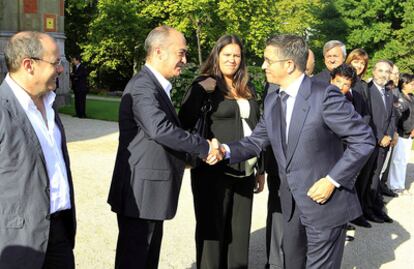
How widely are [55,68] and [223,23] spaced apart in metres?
31.9

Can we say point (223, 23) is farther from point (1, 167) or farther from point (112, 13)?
point (1, 167)

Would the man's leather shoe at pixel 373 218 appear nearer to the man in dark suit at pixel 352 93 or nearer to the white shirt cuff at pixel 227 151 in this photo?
the man in dark suit at pixel 352 93

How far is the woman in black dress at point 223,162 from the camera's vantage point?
4223mm

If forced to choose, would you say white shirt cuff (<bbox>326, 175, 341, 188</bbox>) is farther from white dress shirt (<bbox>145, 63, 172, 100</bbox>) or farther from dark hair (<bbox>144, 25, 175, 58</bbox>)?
dark hair (<bbox>144, 25, 175, 58</bbox>)

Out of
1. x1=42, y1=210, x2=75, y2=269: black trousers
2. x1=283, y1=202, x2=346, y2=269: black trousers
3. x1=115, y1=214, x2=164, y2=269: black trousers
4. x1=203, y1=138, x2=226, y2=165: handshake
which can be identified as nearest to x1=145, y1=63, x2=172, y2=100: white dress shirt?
x1=203, y1=138, x2=226, y2=165: handshake

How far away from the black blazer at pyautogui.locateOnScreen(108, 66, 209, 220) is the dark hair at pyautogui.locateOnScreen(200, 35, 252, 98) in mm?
882

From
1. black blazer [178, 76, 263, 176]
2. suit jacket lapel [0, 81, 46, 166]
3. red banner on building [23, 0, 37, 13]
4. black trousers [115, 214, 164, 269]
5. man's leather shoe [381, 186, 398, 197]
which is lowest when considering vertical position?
man's leather shoe [381, 186, 398, 197]

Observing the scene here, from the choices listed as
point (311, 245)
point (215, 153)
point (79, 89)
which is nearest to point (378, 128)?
point (215, 153)

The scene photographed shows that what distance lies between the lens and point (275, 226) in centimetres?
465

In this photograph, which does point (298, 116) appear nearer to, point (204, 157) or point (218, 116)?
point (204, 157)

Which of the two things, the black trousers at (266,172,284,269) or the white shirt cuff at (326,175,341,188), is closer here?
the white shirt cuff at (326,175,341,188)

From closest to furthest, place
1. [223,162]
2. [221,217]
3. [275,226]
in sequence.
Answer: [223,162]
[221,217]
[275,226]

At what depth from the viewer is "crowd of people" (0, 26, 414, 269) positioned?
8.78ft

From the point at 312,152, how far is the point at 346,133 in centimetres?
25
